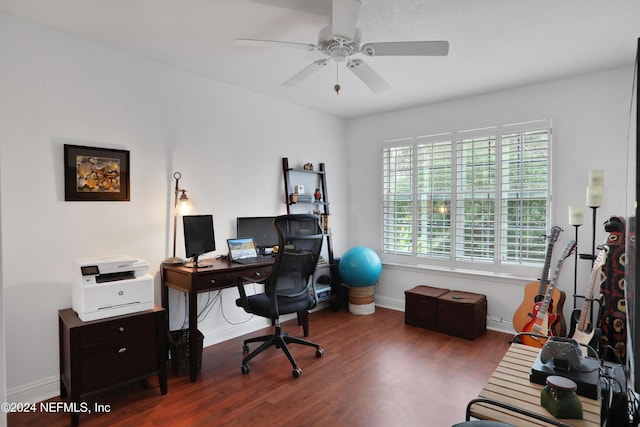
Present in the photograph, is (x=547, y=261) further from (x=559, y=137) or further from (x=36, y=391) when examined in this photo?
(x=36, y=391)

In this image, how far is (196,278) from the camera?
2.81 m

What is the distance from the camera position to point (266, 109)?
410 cm

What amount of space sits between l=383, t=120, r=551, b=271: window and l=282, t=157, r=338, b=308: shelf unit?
0.80 meters

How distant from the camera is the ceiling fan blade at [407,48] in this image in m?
2.17

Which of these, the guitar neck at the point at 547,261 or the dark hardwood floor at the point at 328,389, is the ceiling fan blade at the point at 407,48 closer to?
the guitar neck at the point at 547,261

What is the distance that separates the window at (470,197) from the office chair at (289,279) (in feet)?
6.22

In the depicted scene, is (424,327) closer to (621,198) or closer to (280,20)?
(621,198)

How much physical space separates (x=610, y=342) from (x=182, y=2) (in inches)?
161

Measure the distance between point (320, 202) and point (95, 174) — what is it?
252 centimetres

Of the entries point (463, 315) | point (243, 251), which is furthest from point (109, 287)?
point (463, 315)

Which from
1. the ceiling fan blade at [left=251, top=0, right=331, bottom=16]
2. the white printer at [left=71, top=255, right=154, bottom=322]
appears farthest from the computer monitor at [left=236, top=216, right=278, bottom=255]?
the ceiling fan blade at [left=251, top=0, right=331, bottom=16]

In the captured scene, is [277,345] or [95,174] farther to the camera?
[277,345]

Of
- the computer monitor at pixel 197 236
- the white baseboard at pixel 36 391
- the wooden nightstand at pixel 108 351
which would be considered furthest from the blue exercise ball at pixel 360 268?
the white baseboard at pixel 36 391

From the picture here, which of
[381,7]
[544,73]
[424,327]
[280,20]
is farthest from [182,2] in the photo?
[424,327]
